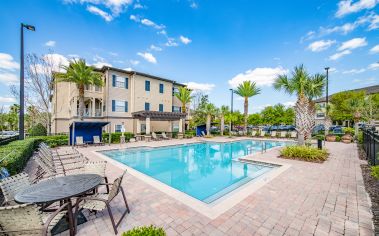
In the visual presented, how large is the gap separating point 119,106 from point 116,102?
→ 0.64 m

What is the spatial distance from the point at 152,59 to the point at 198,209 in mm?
23562

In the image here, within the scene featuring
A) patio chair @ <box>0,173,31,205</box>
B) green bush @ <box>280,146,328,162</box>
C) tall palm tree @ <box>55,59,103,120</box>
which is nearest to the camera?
patio chair @ <box>0,173,31,205</box>

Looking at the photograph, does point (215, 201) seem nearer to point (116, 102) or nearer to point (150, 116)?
point (150, 116)

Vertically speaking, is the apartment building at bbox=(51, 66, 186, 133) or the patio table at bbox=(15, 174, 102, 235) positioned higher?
the apartment building at bbox=(51, 66, 186, 133)

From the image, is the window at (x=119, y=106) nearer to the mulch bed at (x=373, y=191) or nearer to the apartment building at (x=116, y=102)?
the apartment building at (x=116, y=102)

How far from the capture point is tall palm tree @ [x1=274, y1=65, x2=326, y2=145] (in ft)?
38.1

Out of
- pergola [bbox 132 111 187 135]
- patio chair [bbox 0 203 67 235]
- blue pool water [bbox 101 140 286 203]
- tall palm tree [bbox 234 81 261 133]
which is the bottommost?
blue pool water [bbox 101 140 286 203]

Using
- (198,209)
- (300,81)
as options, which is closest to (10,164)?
(198,209)

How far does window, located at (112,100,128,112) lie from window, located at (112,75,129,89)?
6.86 ft

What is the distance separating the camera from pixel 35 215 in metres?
2.29

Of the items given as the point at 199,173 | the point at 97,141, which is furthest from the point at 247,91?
the point at 97,141

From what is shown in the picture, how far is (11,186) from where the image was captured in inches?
130

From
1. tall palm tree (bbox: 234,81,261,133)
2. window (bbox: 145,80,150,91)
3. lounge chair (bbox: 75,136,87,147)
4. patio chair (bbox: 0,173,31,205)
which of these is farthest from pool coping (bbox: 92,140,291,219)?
tall palm tree (bbox: 234,81,261,133)

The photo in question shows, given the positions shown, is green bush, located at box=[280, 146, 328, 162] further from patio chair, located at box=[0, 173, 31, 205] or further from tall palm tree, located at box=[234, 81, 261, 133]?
tall palm tree, located at box=[234, 81, 261, 133]
